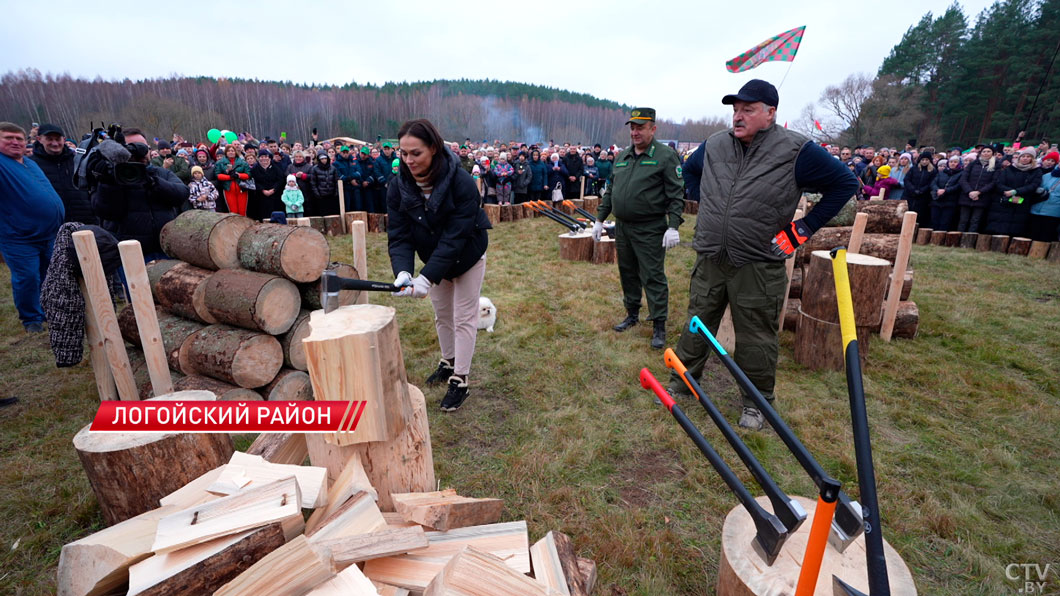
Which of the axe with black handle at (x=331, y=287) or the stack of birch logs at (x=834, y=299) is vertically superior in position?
the axe with black handle at (x=331, y=287)

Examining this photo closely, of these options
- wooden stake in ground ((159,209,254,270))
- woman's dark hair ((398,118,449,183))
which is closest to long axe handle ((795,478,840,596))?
woman's dark hair ((398,118,449,183))

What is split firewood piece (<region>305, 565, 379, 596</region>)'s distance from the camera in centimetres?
147

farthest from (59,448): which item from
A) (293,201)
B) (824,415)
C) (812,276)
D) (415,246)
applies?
(293,201)

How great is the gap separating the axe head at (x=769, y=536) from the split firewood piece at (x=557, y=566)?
690 millimetres

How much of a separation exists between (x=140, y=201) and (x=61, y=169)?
8.55ft

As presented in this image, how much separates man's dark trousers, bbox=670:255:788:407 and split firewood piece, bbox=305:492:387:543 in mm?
2351

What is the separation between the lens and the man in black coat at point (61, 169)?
5.13 metres

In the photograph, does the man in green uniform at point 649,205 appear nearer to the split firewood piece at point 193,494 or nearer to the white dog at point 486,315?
the white dog at point 486,315

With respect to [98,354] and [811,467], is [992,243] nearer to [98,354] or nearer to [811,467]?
[811,467]

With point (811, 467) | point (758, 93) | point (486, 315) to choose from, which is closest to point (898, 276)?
point (758, 93)

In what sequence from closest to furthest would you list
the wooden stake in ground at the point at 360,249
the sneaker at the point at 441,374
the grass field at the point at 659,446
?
the grass field at the point at 659,446 → the wooden stake in ground at the point at 360,249 → the sneaker at the point at 441,374

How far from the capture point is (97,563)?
5.21 feet

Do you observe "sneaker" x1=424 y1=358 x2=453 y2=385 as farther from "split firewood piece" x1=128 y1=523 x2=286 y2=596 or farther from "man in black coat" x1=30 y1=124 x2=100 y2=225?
"man in black coat" x1=30 y1=124 x2=100 y2=225

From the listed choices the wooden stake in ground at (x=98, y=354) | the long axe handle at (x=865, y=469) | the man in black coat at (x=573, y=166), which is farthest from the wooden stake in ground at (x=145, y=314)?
the man in black coat at (x=573, y=166)
